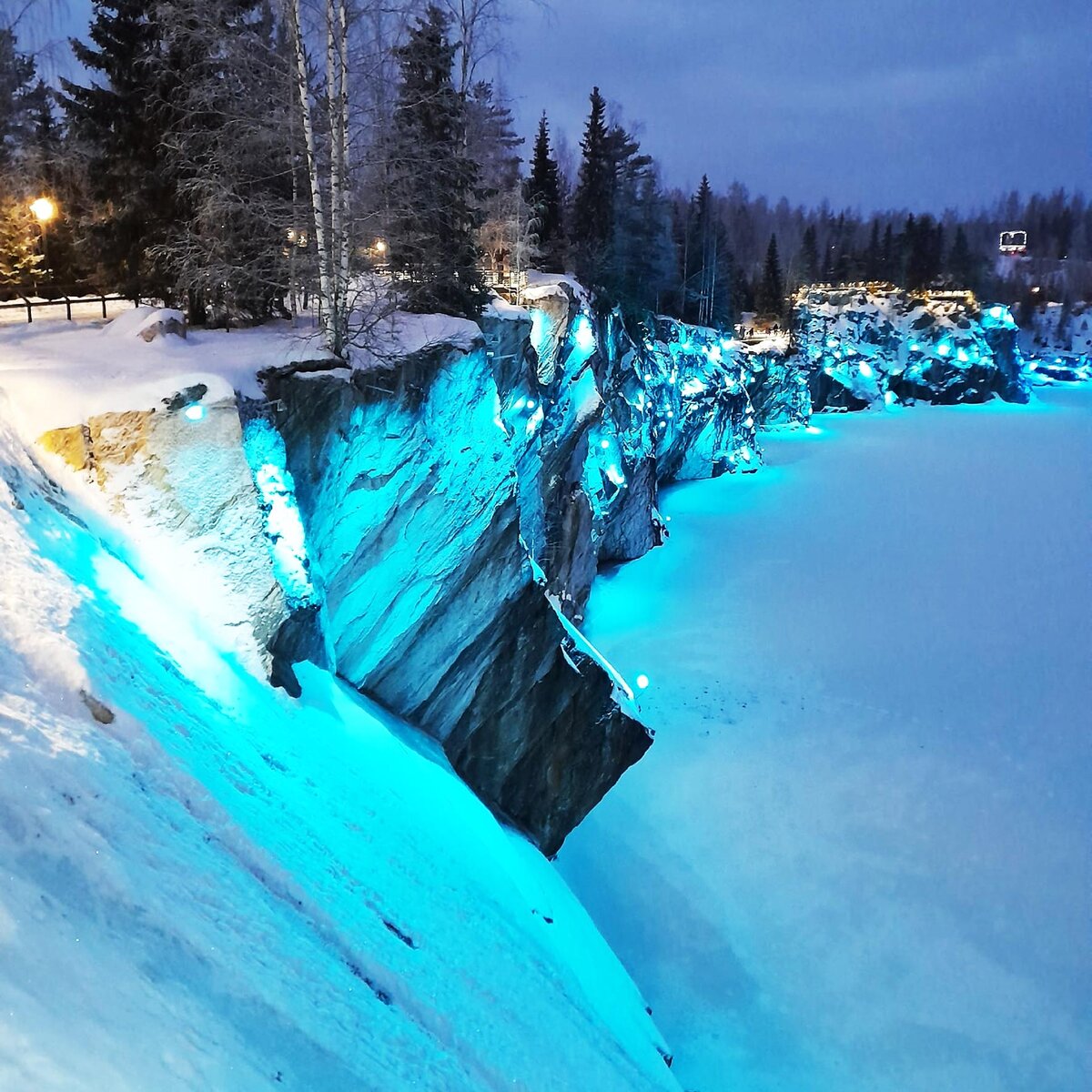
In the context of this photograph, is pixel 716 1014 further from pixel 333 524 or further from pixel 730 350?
pixel 730 350

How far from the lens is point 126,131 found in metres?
13.3

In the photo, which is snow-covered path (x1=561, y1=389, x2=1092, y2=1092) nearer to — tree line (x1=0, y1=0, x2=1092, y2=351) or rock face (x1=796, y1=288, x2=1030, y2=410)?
tree line (x1=0, y1=0, x2=1092, y2=351)

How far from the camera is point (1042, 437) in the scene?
58.2m

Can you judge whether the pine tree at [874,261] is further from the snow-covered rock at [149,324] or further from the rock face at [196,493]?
the rock face at [196,493]

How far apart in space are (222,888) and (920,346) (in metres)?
89.4

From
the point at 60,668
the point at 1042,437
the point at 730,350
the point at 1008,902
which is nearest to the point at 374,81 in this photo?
the point at 60,668

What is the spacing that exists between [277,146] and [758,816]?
15187 mm

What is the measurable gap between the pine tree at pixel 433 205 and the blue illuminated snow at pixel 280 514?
4377 mm

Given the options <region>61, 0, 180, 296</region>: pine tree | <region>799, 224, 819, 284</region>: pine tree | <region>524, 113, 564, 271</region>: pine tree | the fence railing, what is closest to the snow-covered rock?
<region>61, 0, 180, 296</region>: pine tree

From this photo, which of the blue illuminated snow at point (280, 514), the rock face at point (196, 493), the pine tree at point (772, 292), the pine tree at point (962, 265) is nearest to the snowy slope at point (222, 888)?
the rock face at point (196, 493)

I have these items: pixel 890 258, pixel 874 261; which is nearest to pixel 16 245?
pixel 874 261

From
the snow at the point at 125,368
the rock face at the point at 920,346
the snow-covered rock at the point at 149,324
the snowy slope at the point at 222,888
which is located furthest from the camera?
the rock face at the point at 920,346

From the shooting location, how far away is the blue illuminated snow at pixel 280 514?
875 cm

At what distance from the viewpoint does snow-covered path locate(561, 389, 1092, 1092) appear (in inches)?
462
